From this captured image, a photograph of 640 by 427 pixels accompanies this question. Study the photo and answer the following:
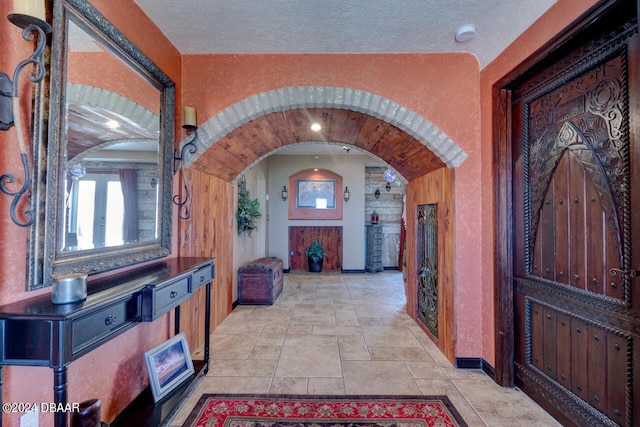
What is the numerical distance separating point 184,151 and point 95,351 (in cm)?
164

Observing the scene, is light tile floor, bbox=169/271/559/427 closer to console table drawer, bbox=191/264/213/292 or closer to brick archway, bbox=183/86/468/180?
console table drawer, bbox=191/264/213/292

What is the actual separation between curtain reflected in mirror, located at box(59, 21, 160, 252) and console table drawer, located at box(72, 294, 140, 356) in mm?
419

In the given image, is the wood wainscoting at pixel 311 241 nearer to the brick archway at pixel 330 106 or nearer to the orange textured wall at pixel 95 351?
the brick archway at pixel 330 106

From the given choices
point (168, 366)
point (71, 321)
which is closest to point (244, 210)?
point (168, 366)

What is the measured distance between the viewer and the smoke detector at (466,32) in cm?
221

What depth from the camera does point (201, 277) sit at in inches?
86.5

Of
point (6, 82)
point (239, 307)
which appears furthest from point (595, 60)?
point (239, 307)

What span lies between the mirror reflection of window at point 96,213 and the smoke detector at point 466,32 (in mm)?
2688

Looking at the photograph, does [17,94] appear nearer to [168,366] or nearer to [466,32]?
[168,366]

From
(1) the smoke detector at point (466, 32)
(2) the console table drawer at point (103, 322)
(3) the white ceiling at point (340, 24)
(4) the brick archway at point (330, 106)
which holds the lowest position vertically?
(2) the console table drawer at point (103, 322)

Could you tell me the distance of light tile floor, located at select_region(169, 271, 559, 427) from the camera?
206 cm

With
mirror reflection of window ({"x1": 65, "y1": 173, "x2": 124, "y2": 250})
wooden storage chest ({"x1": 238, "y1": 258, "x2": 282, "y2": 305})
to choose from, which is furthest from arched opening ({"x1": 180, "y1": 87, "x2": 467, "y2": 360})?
wooden storage chest ({"x1": 238, "y1": 258, "x2": 282, "y2": 305})

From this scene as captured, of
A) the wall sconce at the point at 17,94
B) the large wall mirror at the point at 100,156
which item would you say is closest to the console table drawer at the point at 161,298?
the large wall mirror at the point at 100,156

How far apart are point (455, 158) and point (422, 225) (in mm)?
1060
